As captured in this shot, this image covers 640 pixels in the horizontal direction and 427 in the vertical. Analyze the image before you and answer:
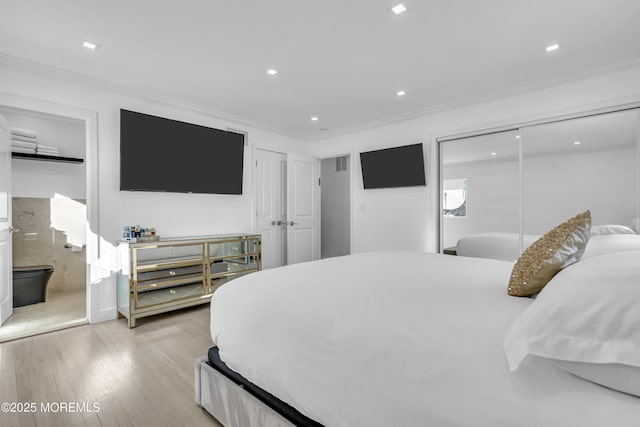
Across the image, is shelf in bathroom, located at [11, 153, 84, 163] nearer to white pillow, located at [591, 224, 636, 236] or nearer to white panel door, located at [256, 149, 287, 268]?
white panel door, located at [256, 149, 287, 268]

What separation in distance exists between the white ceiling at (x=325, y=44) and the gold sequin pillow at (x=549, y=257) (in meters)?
1.56

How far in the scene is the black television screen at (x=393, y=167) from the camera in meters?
4.18

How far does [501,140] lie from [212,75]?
3250 mm

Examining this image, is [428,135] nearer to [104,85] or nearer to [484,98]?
[484,98]

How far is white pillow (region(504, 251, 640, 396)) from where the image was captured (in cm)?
70

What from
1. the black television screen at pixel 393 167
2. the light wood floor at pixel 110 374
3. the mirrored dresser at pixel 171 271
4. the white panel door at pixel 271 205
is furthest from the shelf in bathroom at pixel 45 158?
the black television screen at pixel 393 167

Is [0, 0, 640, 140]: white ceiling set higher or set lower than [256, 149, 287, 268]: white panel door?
higher

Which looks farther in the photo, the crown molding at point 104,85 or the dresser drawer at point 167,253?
the dresser drawer at point 167,253

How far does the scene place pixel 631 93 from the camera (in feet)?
9.19

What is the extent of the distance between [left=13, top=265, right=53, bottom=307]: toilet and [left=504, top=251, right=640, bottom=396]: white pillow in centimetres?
481

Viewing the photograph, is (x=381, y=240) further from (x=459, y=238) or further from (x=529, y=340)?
(x=529, y=340)

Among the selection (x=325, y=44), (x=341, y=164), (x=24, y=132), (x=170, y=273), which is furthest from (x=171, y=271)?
(x=341, y=164)

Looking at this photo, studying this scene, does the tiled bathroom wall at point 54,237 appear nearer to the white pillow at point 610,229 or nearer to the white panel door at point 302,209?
the white panel door at point 302,209

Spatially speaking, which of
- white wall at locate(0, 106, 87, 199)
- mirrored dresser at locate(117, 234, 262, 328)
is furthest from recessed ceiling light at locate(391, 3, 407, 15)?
white wall at locate(0, 106, 87, 199)
